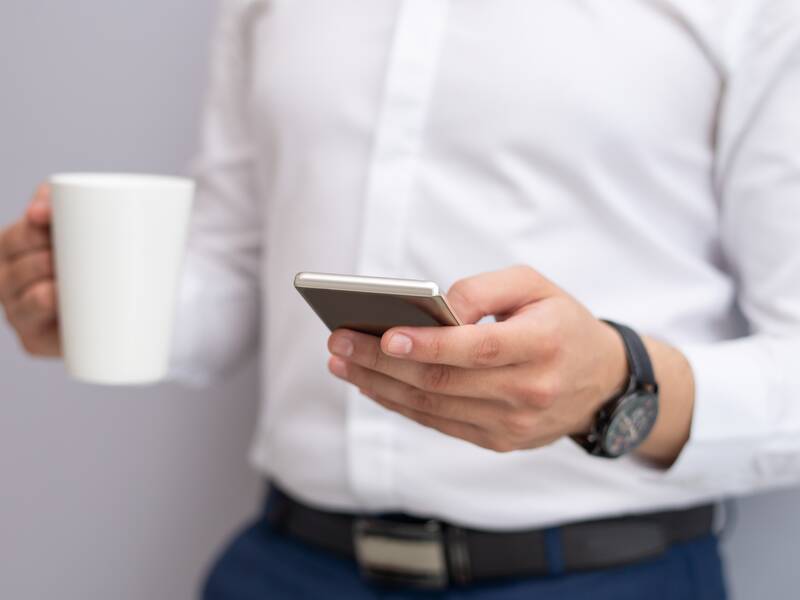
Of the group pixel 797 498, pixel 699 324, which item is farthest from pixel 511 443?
pixel 797 498

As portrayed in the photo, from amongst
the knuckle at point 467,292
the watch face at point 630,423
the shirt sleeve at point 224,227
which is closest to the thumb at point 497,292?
the knuckle at point 467,292

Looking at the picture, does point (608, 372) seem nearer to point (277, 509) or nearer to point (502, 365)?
point (502, 365)

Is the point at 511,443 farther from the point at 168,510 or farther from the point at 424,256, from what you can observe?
the point at 168,510

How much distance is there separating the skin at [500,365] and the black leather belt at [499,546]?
0.61ft

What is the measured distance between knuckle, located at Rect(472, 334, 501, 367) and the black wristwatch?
5.5 inches

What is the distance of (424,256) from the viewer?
81cm

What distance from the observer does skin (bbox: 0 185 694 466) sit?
1.75ft

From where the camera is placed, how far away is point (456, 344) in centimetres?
52

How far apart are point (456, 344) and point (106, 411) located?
0.89 m

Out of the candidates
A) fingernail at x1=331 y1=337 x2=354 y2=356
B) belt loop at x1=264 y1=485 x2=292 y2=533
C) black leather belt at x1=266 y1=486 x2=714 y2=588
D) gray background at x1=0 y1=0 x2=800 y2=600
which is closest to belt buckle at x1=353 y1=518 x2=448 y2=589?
black leather belt at x1=266 y1=486 x2=714 y2=588

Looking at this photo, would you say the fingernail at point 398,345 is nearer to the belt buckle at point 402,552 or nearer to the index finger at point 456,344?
the index finger at point 456,344

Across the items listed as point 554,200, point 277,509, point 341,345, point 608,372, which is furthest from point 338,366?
point 277,509

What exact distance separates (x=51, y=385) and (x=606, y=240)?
824 millimetres

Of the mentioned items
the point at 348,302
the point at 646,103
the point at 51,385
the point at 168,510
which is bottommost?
the point at 168,510
